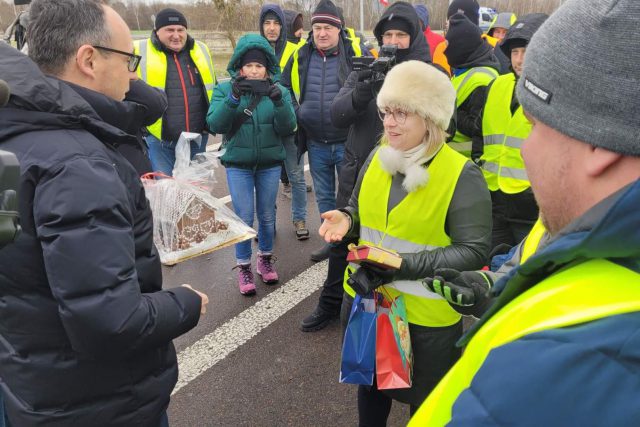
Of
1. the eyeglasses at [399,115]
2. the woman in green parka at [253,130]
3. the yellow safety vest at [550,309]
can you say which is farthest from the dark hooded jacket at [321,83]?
the yellow safety vest at [550,309]

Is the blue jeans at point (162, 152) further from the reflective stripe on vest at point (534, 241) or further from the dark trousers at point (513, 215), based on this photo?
the reflective stripe on vest at point (534, 241)

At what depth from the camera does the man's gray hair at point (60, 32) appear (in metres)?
1.51

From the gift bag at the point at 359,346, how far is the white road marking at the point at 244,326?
1.33 metres

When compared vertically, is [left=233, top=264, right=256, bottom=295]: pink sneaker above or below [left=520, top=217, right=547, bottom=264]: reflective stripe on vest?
below

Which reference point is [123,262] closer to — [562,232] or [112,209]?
[112,209]

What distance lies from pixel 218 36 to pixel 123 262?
2698cm

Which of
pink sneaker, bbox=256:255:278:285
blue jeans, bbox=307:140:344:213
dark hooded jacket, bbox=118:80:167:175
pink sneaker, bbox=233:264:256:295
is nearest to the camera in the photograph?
dark hooded jacket, bbox=118:80:167:175

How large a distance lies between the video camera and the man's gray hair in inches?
76.0

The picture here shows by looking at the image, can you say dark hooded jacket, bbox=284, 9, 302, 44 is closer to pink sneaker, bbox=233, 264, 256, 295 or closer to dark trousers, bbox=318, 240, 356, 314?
pink sneaker, bbox=233, 264, 256, 295

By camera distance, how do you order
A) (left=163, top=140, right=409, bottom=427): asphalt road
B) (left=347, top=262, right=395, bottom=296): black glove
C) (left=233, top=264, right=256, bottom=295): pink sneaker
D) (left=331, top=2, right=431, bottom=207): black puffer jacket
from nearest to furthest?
(left=347, top=262, right=395, bottom=296): black glove → (left=163, top=140, right=409, bottom=427): asphalt road → (left=331, top=2, right=431, bottom=207): black puffer jacket → (left=233, top=264, right=256, bottom=295): pink sneaker

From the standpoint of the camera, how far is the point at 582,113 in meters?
0.74

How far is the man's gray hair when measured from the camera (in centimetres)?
151

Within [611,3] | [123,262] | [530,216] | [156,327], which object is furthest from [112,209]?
[530,216]

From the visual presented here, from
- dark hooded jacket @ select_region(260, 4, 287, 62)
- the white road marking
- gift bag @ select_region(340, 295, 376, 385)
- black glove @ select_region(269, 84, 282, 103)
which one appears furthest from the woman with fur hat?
dark hooded jacket @ select_region(260, 4, 287, 62)
